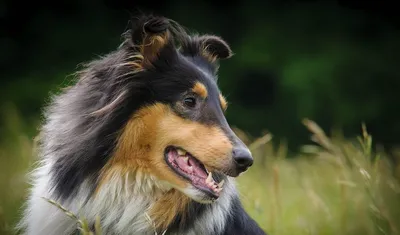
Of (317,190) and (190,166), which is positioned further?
(317,190)

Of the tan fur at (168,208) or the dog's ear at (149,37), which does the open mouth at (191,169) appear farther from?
the dog's ear at (149,37)

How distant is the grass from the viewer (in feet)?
14.5

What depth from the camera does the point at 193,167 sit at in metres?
4.22

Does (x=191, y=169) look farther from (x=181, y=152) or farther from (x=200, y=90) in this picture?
(x=200, y=90)

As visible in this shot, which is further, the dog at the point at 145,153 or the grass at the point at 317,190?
the grass at the point at 317,190

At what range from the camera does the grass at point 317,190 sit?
443cm

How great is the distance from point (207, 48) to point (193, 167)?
1.05 metres

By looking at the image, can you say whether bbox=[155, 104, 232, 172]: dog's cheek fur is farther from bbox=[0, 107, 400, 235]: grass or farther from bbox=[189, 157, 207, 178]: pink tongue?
bbox=[0, 107, 400, 235]: grass

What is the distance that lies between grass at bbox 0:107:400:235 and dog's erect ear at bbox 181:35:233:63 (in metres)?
0.68

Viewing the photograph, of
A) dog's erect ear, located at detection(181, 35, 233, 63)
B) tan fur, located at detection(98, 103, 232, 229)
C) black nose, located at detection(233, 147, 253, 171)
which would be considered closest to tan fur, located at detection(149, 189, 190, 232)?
tan fur, located at detection(98, 103, 232, 229)

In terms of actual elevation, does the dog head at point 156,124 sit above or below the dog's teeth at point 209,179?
above

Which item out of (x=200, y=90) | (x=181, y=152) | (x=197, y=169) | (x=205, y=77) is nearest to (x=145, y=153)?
(x=181, y=152)

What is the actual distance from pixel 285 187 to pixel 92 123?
3.87 metres

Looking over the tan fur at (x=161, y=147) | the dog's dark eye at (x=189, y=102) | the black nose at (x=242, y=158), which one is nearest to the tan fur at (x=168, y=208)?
the tan fur at (x=161, y=147)
